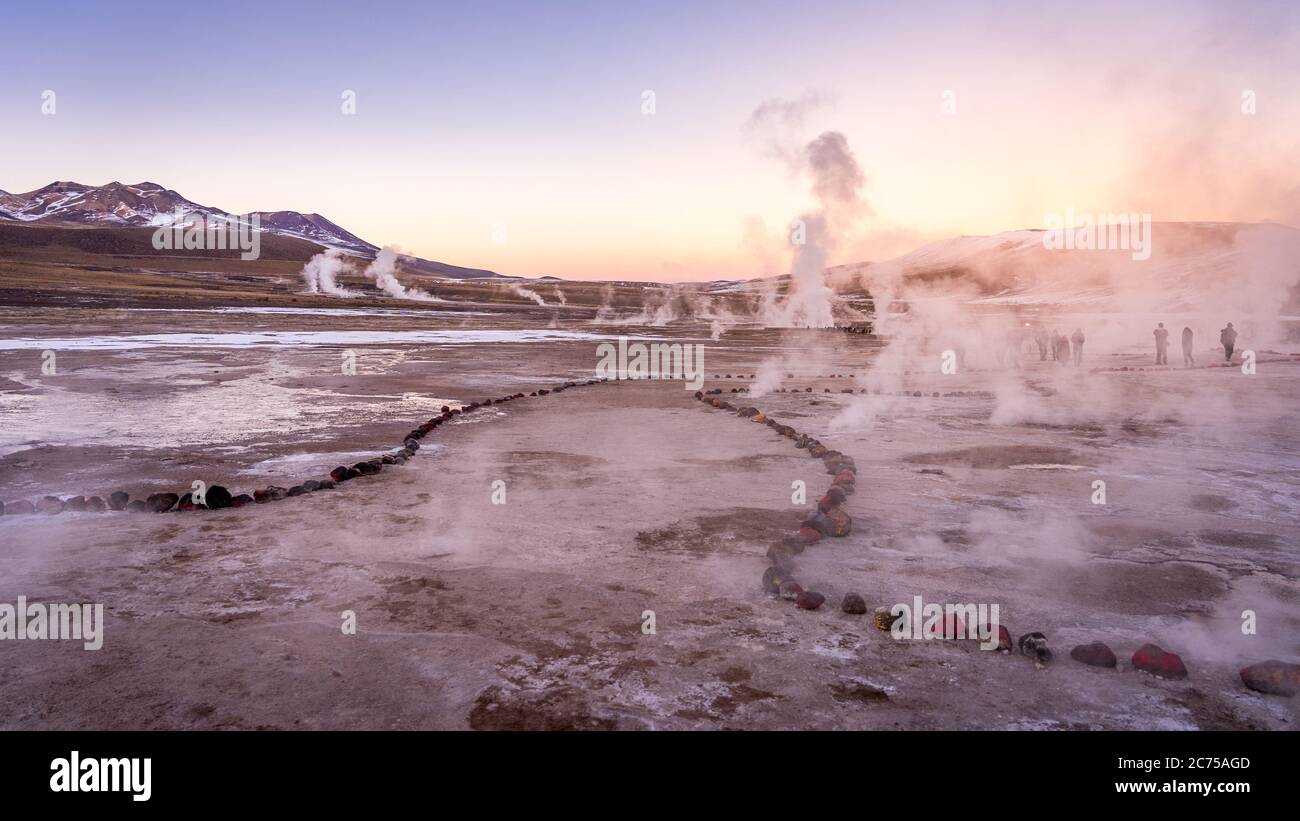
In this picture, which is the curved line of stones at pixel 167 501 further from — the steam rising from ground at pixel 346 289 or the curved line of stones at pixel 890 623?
the steam rising from ground at pixel 346 289

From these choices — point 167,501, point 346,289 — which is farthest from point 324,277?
point 167,501

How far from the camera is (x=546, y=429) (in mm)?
12945

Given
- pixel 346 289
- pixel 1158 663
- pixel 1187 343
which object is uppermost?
pixel 346 289

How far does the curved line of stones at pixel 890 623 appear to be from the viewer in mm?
4133

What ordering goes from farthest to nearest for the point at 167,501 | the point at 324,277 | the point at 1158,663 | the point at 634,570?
the point at 324,277
the point at 167,501
the point at 634,570
the point at 1158,663

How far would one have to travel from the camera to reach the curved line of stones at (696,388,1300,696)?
4133 millimetres

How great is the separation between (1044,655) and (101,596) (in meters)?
6.17

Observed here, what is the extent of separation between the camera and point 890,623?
5012 mm

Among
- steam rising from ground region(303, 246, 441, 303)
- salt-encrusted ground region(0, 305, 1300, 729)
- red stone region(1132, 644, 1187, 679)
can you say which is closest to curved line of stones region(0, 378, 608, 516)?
salt-encrusted ground region(0, 305, 1300, 729)

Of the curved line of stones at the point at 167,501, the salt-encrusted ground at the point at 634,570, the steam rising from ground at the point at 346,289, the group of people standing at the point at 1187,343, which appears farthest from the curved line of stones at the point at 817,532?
the steam rising from ground at the point at 346,289

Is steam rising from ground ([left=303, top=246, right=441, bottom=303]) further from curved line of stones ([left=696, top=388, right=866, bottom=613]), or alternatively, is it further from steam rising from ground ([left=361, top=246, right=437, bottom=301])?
curved line of stones ([left=696, top=388, right=866, bottom=613])

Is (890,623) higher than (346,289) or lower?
lower

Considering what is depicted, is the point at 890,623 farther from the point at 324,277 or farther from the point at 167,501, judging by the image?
the point at 324,277
